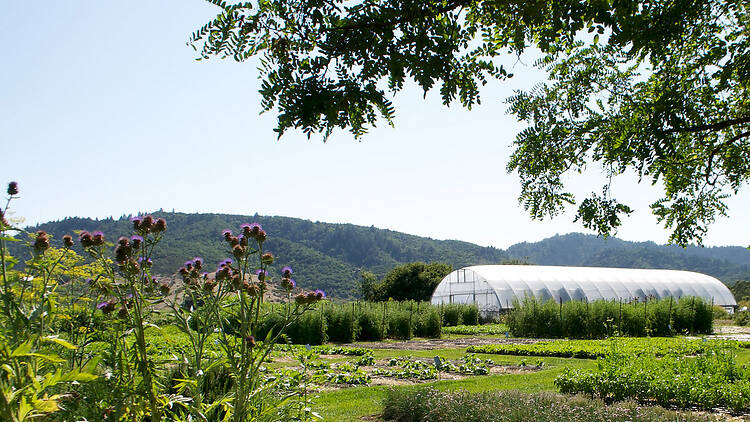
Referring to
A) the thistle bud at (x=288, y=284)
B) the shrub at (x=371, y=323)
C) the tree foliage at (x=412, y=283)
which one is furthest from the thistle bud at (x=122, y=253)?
the tree foliage at (x=412, y=283)

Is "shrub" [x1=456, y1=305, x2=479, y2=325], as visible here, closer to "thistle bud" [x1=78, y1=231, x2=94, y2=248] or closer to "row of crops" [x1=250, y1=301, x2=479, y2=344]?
"row of crops" [x1=250, y1=301, x2=479, y2=344]

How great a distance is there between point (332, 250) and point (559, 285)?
246ft

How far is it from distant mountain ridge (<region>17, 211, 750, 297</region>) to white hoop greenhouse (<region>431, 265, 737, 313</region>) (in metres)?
21.2

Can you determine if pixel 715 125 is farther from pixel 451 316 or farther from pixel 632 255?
pixel 632 255

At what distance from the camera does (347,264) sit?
304 feet

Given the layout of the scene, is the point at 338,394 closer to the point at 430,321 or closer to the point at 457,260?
the point at 430,321

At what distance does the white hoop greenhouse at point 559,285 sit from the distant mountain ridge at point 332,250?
21.2 m

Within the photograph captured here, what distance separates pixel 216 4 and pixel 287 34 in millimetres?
267

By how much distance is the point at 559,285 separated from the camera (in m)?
28.0

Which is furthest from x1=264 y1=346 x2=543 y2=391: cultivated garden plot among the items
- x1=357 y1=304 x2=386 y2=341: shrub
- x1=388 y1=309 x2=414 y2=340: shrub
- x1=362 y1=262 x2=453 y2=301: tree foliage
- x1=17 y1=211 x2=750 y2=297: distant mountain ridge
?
x1=17 y1=211 x2=750 y2=297: distant mountain ridge

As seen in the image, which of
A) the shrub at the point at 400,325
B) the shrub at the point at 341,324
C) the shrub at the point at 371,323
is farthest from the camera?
the shrub at the point at 400,325

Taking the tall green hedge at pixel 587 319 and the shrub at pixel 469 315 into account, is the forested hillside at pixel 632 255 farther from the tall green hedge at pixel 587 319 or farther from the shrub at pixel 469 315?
the tall green hedge at pixel 587 319

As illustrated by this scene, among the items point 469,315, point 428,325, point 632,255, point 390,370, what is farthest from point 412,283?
point 632,255

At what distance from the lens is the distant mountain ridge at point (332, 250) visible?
67.9m
